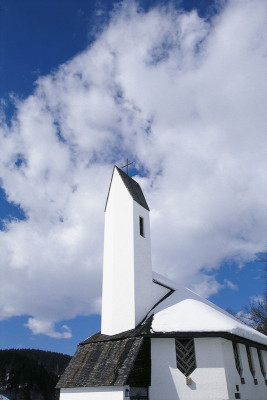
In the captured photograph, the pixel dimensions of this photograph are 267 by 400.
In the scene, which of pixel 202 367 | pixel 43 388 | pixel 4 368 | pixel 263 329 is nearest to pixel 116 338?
pixel 202 367

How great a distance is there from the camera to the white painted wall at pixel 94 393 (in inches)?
610

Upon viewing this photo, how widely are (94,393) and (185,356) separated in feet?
16.8

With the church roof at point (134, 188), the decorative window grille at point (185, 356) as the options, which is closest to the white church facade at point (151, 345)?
the decorative window grille at point (185, 356)

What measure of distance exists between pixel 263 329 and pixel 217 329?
24879mm

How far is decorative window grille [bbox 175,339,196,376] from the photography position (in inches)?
637

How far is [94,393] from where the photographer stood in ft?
54.1

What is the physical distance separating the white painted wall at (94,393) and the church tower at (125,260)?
135 inches

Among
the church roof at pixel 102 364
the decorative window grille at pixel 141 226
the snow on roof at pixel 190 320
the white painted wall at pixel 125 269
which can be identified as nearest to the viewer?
the church roof at pixel 102 364

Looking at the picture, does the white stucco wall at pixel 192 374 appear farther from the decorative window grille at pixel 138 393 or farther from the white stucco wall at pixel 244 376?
the white stucco wall at pixel 244 376

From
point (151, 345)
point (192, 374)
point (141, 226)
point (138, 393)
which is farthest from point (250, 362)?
point (141, 226)

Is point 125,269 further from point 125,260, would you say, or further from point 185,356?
point 185,356

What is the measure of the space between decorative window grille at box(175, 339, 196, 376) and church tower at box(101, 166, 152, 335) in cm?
306

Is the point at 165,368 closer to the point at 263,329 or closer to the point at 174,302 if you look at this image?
the point at 174,302

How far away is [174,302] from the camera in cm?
2023
